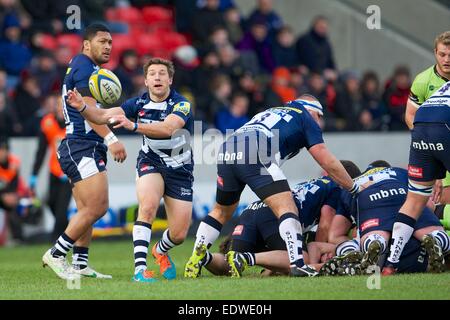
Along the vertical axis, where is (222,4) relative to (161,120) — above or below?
above

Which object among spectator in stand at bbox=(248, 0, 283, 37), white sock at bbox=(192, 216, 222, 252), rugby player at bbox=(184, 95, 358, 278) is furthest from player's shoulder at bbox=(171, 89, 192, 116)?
spectator in stand at bbox=(248, 0, 283, 37)

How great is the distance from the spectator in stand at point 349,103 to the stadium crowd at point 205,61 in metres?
0.02

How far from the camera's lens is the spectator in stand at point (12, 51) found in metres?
19.8

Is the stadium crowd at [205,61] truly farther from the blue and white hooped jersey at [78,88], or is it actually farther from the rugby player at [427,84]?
Result: the rugby player at [427,84]

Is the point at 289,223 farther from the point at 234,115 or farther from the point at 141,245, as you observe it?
the point at 234,115

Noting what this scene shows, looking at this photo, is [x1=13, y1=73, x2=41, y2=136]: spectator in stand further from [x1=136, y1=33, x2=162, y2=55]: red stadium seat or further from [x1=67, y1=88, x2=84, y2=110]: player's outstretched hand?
[x1=67, y1=88, x2=84, y2=110]: player's outstretched hand

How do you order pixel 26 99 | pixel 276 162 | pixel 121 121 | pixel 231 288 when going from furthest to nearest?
pixel 26 99 < pixel 276 162 < pixel 121 121 < pixel 231 288

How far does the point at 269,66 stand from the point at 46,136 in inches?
254

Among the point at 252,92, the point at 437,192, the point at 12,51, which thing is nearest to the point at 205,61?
the point at 252,92

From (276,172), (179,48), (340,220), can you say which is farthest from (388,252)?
(179,48)

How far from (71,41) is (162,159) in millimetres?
9415

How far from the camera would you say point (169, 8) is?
74.7ft

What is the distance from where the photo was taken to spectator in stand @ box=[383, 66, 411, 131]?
68.4 feet

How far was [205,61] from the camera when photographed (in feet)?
67.6
